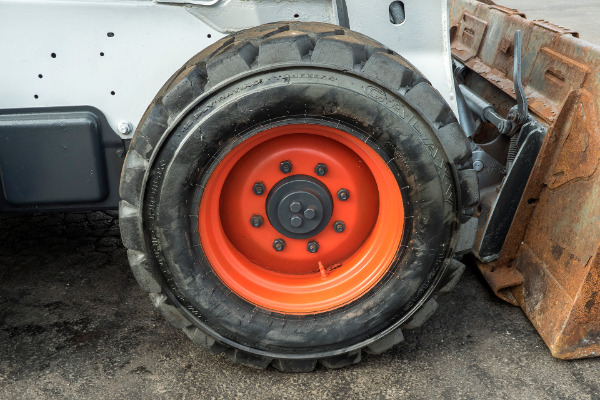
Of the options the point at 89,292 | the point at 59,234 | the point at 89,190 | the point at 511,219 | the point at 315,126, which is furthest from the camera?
the point at 59,234

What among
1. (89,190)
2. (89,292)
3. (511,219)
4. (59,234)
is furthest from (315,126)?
(59,234)

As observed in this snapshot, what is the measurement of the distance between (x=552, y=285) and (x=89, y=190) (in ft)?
5.89

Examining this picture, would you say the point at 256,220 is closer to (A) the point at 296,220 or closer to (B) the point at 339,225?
(A) the point at 296,220

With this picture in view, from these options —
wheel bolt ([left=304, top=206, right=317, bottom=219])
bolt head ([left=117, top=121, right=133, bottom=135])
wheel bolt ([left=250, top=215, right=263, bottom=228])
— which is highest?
bolt head ([left=117, top=121, right=133, bottom=135])

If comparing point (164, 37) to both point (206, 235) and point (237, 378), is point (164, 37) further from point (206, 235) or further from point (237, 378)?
point (237, 378)

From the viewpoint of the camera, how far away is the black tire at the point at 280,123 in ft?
6.63

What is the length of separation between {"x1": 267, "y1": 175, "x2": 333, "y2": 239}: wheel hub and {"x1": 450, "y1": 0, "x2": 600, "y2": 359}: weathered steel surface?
933 millimetres

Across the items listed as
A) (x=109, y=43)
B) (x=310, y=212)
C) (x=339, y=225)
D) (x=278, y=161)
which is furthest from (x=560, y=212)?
(x=109, y=43)

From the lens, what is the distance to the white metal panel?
2.18 meters

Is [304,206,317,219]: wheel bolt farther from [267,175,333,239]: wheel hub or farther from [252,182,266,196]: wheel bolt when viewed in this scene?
[252,182,266,196]: wheel bolt

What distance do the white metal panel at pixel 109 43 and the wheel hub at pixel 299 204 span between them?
Answer: 1.85ft

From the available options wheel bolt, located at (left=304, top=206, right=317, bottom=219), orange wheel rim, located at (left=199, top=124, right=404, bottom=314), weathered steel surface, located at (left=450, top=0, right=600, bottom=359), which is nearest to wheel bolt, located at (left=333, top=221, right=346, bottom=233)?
orange wheel rim, located at (left=199, top=124, right=404, bottom=314)

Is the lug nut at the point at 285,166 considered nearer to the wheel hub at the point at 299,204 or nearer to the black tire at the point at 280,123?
the wheel hub at the point at 299,204

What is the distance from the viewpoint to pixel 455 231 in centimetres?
221
